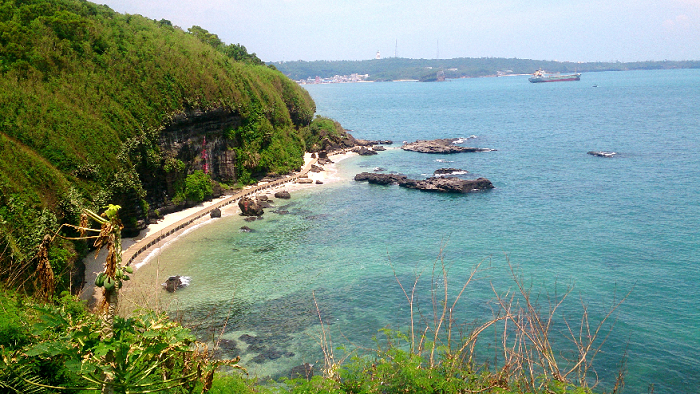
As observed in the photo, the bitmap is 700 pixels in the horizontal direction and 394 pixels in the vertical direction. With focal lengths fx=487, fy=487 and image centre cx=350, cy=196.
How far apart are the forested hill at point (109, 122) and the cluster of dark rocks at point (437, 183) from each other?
1101cm

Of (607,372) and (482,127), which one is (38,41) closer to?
(607,372)

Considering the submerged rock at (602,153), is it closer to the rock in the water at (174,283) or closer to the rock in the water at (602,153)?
the rock in the water at (602,153)

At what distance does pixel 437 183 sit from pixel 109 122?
31.6m

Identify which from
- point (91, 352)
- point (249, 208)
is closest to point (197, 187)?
point (249, 208)

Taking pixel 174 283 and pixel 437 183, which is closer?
pixel 174 283

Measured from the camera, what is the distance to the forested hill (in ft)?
84.6

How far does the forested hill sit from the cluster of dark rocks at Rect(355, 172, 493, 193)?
1101cm

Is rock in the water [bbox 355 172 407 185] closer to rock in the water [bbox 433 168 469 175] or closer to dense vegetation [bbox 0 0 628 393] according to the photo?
rock in the water [bbox 433 168 469 175]

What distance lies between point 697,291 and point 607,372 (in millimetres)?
11240

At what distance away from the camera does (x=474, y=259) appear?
31828 mm

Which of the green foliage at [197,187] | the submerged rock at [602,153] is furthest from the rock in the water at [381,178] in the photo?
the submerged rock at [602,153]

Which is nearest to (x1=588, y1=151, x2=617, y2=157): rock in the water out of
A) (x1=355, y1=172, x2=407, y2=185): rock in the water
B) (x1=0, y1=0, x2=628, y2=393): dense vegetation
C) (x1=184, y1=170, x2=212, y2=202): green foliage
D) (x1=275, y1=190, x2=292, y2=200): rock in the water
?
(x1=355, y1=172, x2=407, y2=185): rock in the water

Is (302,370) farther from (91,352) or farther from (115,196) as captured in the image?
(115,196)

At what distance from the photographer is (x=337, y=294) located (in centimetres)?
2717
